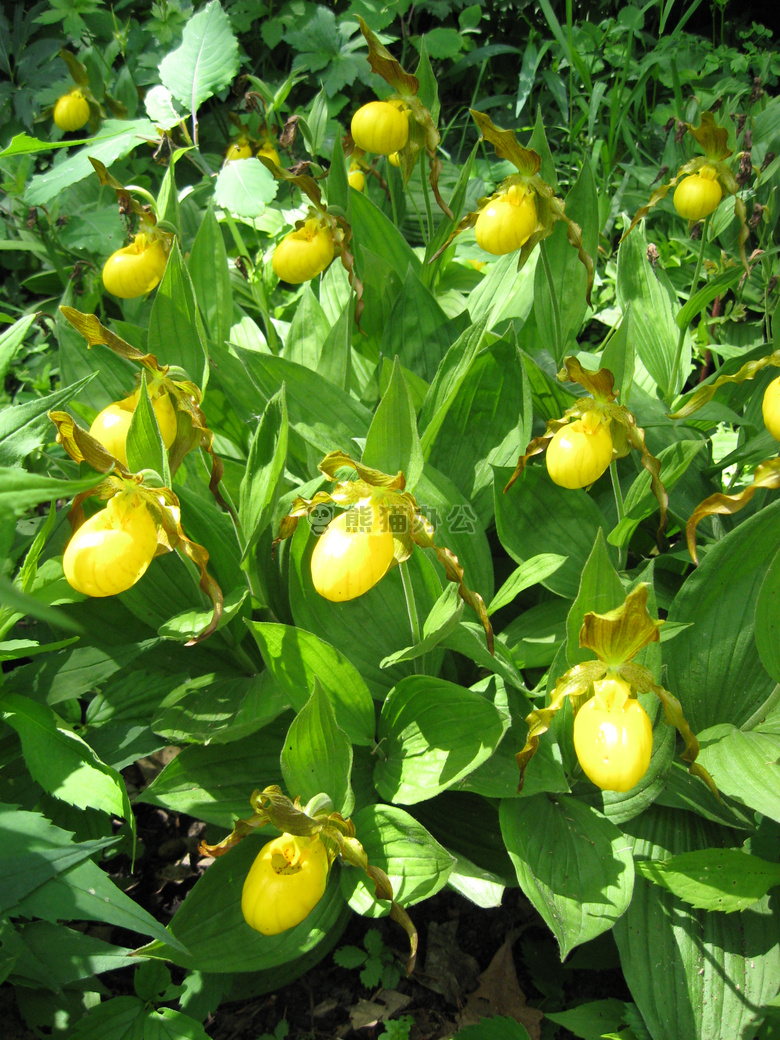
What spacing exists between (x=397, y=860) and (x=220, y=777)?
1.23ft

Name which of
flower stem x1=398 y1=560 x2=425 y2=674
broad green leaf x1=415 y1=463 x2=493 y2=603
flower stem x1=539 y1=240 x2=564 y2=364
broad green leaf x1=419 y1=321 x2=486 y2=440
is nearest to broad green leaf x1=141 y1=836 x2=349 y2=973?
flower stem x1=398 y1=560 x2=425 y2=674

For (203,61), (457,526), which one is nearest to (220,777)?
(457,526)

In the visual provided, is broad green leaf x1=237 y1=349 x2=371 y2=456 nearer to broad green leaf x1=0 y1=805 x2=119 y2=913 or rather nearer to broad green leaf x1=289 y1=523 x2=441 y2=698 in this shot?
broad green leaf x1=289 y1=523 x2=441 y2=698

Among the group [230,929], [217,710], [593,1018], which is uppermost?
[217,710]

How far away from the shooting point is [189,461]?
174 centimetres

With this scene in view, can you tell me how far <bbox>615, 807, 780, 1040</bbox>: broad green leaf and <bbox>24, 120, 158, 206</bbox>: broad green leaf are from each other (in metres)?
1.95

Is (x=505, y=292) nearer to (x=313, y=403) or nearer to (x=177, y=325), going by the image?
(x=313, y=403)

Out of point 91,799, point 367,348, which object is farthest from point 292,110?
point 91,799

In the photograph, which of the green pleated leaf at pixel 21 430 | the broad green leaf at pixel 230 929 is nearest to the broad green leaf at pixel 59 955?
the broad green leaf at pixel 230 929

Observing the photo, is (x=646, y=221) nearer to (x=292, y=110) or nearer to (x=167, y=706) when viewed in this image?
(x=292, y=110)

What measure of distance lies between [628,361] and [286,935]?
1302 millimetres

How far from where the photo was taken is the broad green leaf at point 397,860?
1.21 meters

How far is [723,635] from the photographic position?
1380 mm

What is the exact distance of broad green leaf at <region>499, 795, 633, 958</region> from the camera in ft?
3.90
